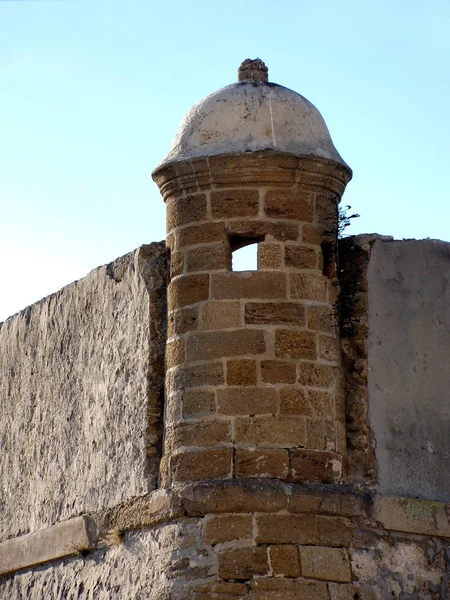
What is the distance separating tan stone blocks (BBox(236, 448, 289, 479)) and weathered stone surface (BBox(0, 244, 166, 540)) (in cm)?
77

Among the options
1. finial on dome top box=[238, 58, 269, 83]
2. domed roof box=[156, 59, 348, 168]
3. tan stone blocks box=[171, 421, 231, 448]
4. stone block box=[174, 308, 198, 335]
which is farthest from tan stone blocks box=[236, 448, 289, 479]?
finial on dome top box=[238, 58, 269, 83]

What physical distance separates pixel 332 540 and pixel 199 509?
2.51 feet

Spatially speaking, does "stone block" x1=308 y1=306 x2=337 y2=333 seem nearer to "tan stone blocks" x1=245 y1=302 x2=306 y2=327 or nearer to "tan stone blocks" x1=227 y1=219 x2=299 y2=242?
"tan stone blocks" x1=245 y1=302 x2=306 y2=327

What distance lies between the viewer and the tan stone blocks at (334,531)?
9.22 m

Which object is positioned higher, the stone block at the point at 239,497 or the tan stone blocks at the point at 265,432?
the tan stone blocks at the point at 265,432

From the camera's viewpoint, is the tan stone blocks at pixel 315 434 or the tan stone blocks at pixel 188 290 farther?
the tan stone blocks at pixel 188 290

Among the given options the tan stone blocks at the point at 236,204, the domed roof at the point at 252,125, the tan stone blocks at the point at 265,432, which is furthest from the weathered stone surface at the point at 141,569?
the domed roof at the point at 252,125

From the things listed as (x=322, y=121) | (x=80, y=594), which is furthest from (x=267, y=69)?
(x=80, y=594)

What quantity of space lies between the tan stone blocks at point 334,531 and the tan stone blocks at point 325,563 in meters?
0.04

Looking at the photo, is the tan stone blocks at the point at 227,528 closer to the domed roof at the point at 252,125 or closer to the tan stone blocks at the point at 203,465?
the tan stone blocks at the point at 203,465

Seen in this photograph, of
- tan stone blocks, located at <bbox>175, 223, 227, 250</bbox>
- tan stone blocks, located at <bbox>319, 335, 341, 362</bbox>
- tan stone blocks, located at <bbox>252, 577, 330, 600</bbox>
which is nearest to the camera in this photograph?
tan stone blocks, located at <bbox>252, 577, 330, 600</bbox>

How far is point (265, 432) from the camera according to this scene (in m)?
9.34

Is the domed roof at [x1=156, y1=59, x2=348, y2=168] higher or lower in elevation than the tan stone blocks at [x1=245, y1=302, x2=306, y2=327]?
higher

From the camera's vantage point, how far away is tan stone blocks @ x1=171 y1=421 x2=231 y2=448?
30.7 ft
